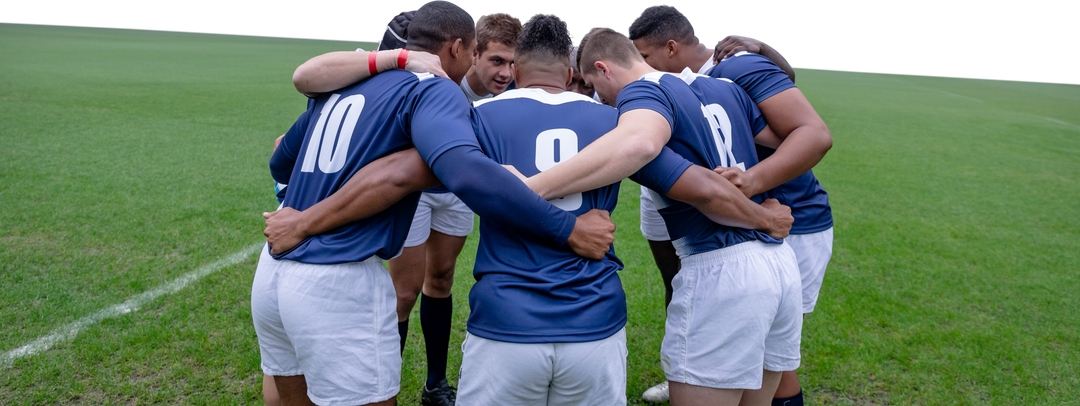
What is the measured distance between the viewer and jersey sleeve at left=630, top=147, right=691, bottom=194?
2.20 meters

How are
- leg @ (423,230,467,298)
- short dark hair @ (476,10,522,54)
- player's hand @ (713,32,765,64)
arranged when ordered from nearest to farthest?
player's hand @ (713,32,765,64), short dark hair @ (476,10,522,54), leg @ (423,230,467,298)

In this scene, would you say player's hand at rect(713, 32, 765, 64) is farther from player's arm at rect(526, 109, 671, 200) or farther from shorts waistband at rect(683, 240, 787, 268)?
player's arm at rect(526, 109, 671, 200)

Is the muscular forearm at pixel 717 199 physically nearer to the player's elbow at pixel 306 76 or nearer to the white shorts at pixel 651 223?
the white shorts at pixel 651 223

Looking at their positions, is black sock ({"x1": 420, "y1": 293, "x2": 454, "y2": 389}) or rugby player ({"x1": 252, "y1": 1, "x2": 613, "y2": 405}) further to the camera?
black sock ({"x1": 420, "y1": 293, "x2": 454, "y2": 389})

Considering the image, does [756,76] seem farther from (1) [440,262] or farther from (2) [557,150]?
(1) [440,262]

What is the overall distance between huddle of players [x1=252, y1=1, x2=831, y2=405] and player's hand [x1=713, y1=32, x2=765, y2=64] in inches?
25.8

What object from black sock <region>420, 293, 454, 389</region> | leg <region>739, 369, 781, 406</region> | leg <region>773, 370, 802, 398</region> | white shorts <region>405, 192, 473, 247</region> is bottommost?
black sock <region>420, 293, 454, 389</region>

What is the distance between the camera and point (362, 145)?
2.19 meters

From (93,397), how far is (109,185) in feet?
15.9

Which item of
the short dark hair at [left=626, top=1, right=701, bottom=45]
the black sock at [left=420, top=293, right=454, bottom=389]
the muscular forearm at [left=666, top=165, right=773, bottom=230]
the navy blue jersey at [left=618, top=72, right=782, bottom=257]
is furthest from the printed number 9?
the black sock at [left=420, top=293, right=454, bottom=389]

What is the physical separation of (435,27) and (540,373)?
1.60 metres

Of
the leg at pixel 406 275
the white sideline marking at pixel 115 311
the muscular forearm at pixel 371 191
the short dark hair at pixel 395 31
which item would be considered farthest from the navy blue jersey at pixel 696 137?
the white sideline marking at pixel 115 311

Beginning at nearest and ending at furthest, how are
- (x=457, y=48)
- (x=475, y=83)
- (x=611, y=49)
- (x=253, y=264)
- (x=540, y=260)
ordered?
(x=540, y=260) → (x=611, y=49) → (x=457, y=48) → (x=475, y=83) → (x=253, y=264)

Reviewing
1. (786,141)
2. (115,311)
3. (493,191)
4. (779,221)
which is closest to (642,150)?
(493,191)
